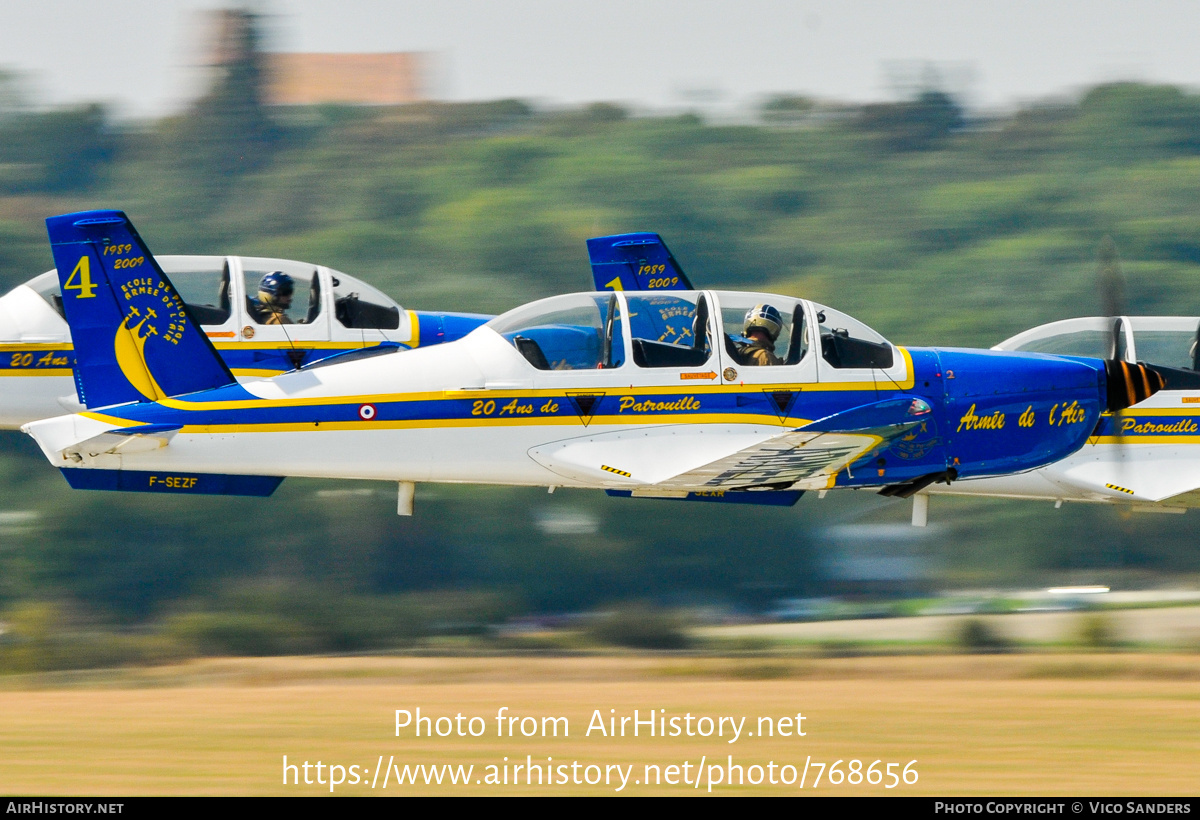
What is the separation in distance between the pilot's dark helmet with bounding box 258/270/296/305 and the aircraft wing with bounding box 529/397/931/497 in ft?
15.0

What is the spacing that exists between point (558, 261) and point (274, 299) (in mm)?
35843

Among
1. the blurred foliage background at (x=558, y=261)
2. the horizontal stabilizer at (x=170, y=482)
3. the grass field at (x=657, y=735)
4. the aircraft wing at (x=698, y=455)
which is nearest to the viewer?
the horizontal stabilizer at (x=170, y=482)

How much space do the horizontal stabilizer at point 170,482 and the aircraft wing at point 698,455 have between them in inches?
90.7

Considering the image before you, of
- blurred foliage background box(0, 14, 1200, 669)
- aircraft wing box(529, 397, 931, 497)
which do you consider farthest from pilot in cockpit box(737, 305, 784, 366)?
blurred foliage background box(0, 14, 1200, 669)

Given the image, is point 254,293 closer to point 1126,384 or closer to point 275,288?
point 275,288

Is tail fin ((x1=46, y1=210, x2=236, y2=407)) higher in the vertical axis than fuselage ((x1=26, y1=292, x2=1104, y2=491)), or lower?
higher

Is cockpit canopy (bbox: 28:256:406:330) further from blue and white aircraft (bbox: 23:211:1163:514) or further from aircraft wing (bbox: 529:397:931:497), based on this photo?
aircraft wing (bbox: 529:397:931:497)

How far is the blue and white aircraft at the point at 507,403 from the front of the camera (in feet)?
39.2

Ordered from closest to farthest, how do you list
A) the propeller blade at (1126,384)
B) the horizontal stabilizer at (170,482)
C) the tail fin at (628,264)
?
1. the horizontal stabilizer at (170,482)
2. the propeller blade at (1126,384)
3. the tail fin at (628,264)

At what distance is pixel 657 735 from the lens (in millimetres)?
13961

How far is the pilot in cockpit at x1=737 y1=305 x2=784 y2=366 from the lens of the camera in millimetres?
12602

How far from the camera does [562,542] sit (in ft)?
142

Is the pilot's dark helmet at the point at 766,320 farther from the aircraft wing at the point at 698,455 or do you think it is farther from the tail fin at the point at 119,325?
the tail fin at the point at 119,325

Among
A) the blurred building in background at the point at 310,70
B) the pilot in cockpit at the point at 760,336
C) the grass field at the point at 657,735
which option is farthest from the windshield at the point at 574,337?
the blurred building in background at the point at 310,70
